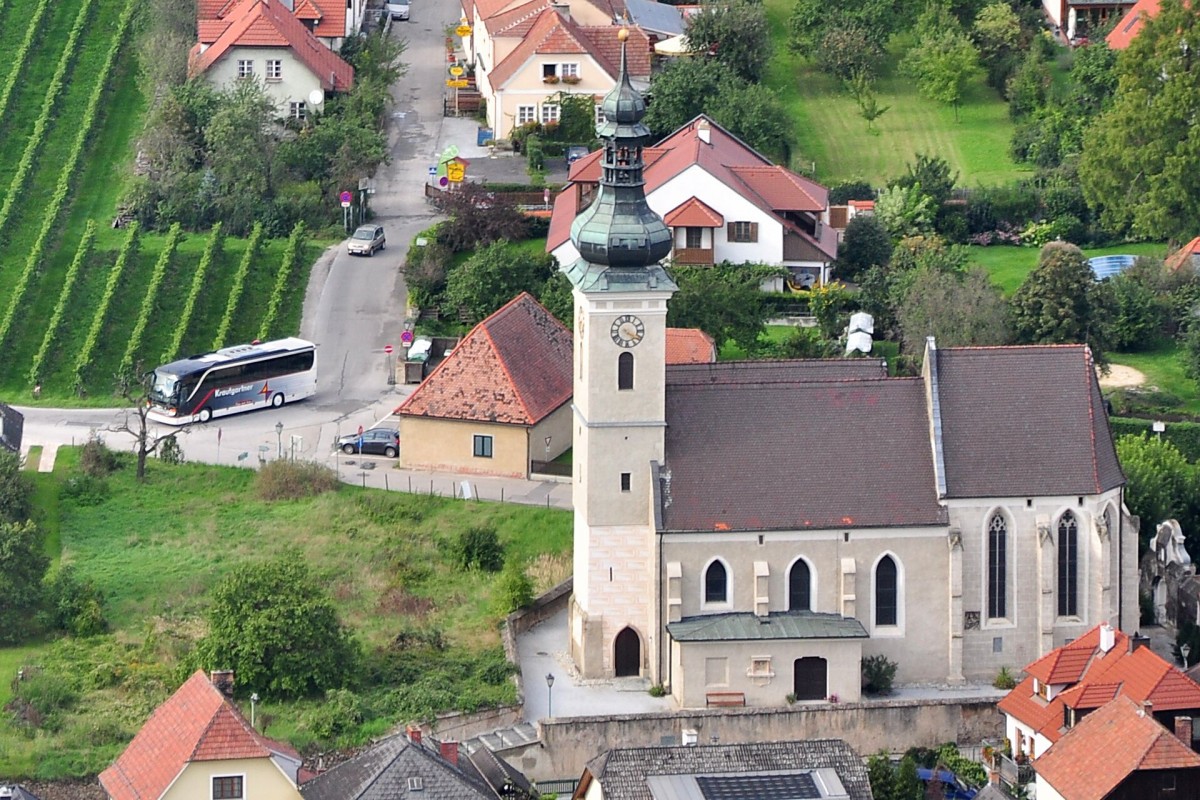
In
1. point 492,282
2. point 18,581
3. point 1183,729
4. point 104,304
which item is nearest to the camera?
point 1183,729

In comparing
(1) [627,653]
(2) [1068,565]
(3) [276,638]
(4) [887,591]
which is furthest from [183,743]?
(2) [1068,565]

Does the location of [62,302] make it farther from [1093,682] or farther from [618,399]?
[1093,682]

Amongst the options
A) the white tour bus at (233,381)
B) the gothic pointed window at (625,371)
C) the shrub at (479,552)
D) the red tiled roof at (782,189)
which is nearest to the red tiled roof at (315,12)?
the red tiled roof at (782,189)

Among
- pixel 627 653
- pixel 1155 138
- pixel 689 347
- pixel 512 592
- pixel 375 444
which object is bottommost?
pixel 627 653

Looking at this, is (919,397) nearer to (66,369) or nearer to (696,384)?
(696,384)

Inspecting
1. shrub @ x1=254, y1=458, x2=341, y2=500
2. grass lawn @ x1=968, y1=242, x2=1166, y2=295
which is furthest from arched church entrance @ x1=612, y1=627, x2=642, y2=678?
grass lawn @ x1=968, y1=242, x2=1166, y2=295

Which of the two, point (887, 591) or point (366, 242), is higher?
point (366, 242)

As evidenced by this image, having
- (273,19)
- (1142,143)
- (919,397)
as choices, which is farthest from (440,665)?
(273,19)
